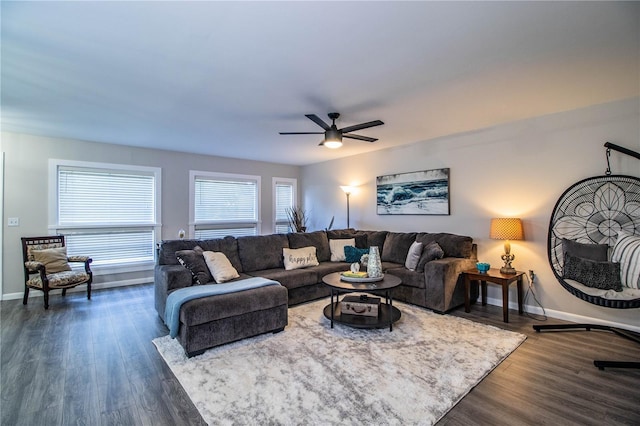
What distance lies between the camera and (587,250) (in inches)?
124

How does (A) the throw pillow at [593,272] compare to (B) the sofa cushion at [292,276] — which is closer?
(A) the throw pillow at [593,272]

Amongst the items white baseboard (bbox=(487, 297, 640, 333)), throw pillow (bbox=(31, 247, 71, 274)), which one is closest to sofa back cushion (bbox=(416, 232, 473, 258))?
white baseboard (bbox=(487, 297, 640, 333))

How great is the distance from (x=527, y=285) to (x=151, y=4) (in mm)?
4830

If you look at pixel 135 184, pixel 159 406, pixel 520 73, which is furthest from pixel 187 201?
pixel 520 73

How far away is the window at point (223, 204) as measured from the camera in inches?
241

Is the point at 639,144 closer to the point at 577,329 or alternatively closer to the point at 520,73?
the point at 520,73

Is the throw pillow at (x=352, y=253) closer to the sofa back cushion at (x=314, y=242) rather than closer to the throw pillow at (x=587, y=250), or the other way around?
the sofa back cushion at (x=314, y=242)

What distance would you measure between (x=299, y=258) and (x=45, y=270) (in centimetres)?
350

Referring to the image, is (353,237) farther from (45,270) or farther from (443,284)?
(45,270)

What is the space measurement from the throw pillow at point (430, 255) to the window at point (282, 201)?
13.3 feet

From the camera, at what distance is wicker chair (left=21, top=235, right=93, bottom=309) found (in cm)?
399

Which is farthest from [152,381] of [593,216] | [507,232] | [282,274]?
[593,216]

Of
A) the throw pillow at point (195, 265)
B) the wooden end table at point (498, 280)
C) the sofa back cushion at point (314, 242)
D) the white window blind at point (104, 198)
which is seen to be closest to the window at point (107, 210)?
the white window blind at point (104, 198)

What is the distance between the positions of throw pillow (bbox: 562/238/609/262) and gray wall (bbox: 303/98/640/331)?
0.48 meters
